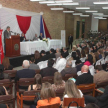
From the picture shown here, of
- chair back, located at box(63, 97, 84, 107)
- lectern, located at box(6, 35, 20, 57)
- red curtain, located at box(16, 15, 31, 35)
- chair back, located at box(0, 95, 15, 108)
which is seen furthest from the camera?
red curtain, located at box(16, 15, 31, 35)

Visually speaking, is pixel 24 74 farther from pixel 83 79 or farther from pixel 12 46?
pixel 12 46

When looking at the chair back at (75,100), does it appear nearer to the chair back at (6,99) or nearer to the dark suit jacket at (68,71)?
the chair back at (6,99)

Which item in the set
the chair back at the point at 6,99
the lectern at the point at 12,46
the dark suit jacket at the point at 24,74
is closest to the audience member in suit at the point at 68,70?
the dark suit jacket at the point at 24,74

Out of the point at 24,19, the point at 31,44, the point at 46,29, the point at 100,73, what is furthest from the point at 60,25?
the point at 100,73

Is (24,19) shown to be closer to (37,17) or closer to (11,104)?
(37,17)

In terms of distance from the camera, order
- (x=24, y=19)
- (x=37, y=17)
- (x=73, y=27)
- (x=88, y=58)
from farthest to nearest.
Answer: (x=73, y=27), (x=37, y=17), (x=24, y=19), (x=88, y=58)

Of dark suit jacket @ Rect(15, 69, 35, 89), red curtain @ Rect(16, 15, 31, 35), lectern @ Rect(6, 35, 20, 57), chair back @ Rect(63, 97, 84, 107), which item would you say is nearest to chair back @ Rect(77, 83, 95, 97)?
chair back @ Rect(63, 97, 84, 107)

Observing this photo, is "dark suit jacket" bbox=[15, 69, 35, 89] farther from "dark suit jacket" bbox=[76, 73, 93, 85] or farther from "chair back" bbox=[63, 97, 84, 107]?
"chair back" bbox=[63, 97, 84, 107]

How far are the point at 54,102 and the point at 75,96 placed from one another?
14.0 inches

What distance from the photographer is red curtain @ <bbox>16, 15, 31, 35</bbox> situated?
11.6 m

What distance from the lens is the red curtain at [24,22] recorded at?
1156 centimetres

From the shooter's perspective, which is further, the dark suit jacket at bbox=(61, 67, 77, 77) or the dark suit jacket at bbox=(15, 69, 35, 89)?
the dark suit jacket at bbox=(61, 67, 77, 77)

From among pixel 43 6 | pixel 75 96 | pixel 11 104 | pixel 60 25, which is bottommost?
pixel 11 104

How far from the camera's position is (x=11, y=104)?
9.89 ft
